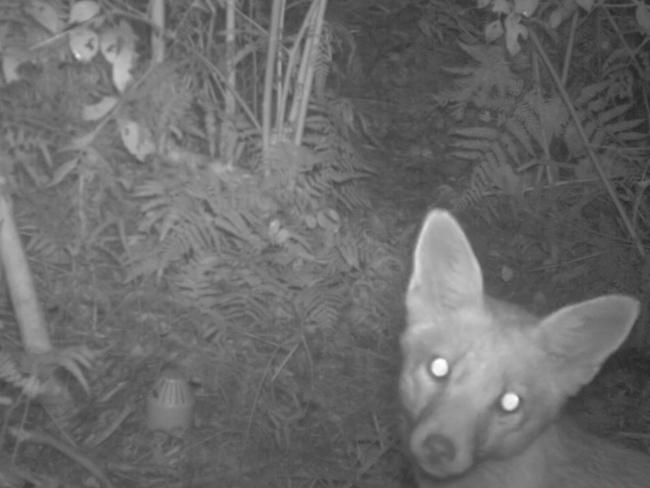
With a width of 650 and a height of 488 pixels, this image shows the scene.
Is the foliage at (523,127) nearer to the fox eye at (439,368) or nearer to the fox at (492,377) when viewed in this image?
the fox at (492,377)

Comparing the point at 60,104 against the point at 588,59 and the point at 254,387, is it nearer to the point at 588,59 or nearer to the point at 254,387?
the point at 254,387

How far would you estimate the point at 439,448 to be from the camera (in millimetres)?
2953

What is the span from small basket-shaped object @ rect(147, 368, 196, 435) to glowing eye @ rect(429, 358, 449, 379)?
1.44 meters

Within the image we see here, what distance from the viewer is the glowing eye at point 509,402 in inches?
123

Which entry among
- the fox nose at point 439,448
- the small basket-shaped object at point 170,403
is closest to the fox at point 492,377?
the fox nose at point 439,448

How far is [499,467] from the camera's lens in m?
3.26

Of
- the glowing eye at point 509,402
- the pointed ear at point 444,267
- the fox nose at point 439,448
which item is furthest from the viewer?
the pointed ear at point 444,267

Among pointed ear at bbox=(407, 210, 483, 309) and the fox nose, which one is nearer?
the fox nose

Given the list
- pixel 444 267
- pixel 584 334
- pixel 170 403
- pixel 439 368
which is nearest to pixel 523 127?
pixel 444 267

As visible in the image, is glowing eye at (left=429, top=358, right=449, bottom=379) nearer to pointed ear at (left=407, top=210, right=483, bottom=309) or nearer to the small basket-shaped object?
pointed ear at (left=407, top=210, right=483, bottom=309)

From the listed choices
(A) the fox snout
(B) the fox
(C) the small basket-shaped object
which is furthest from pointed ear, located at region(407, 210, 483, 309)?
(C) the small basket-shaped object

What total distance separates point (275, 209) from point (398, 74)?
2.97m

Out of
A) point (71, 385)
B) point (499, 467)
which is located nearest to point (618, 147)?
point (499, 467)

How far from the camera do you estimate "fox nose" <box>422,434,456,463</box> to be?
2.95m
